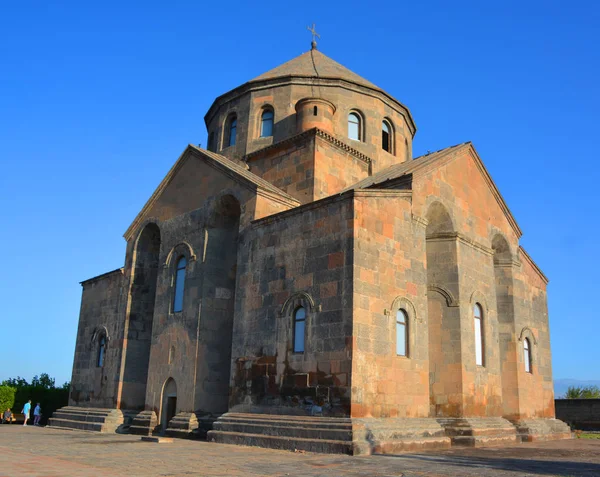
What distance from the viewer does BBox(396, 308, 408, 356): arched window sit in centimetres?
1322

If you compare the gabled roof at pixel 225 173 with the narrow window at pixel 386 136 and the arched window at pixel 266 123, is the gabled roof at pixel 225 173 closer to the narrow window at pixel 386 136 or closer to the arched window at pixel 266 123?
the arched window at pixel 266 123

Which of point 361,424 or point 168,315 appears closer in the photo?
point 361,424

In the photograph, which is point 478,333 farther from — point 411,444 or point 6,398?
point 6,398

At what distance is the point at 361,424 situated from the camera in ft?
37.3

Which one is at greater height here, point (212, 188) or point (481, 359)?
point (212, 188)

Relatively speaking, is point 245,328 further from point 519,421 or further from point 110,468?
point 519,421

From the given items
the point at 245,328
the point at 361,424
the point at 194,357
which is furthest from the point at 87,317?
the point at 361,424

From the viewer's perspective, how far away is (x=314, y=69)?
22.6 meters

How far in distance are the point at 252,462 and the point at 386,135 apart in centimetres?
1530

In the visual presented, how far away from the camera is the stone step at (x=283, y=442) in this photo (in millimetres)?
11055

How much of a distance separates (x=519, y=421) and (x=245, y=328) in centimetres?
866

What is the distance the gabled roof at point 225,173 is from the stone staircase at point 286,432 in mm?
6066

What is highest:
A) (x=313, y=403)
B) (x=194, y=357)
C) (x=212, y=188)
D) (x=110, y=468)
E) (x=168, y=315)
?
(x=212, y=188)

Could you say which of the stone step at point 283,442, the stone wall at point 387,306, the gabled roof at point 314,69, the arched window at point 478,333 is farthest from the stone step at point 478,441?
the gabled roof at point 314,69
